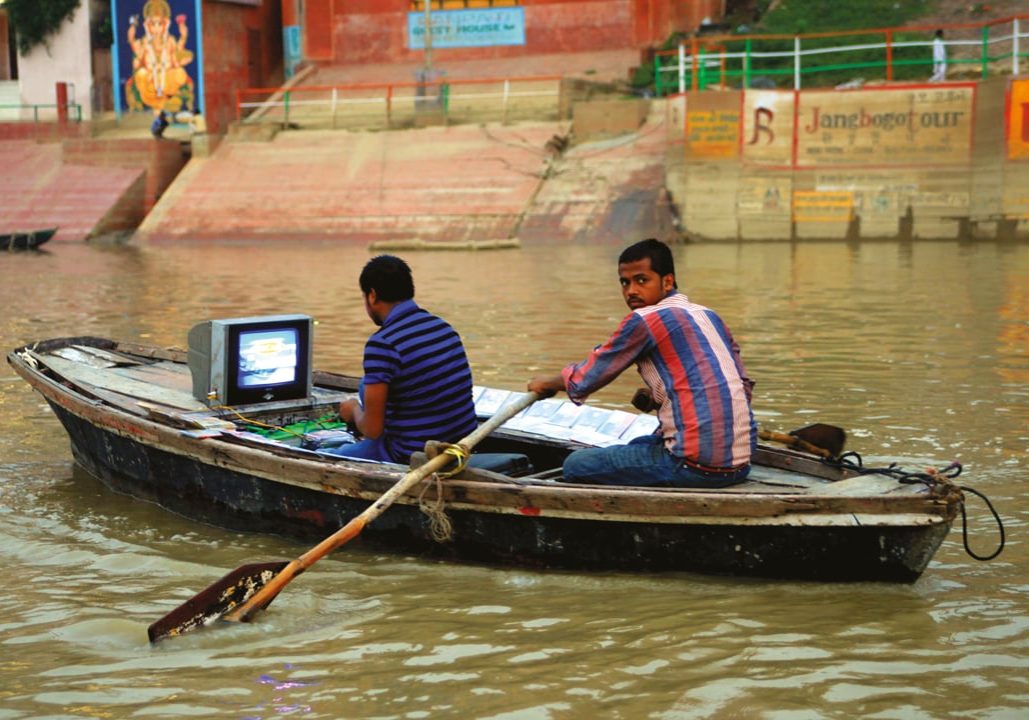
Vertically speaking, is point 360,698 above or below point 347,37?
below

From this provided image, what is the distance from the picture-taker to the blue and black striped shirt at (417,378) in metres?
6.17

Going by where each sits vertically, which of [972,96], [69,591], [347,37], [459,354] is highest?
[347,37]

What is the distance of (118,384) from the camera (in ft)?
26.7

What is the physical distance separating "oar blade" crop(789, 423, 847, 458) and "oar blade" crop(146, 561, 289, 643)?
2451 mm

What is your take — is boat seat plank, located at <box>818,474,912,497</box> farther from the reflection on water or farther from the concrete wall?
the concrete wall

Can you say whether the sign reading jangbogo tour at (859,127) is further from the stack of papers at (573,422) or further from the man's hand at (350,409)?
the man's hand at (350,409)

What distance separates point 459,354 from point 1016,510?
2.78 m

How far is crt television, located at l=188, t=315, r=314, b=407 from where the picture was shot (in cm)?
725

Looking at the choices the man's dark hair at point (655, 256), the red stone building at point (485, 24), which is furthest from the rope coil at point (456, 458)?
the red stone building at point (485, 24)

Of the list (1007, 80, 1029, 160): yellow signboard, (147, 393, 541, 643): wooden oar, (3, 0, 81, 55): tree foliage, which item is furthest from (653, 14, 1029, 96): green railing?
(147, 393, 541, 643): wooden oar

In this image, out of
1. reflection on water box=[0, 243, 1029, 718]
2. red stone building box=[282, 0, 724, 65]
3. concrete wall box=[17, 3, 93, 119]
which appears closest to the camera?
reflection on water box=[0, 243, 1029, 718]

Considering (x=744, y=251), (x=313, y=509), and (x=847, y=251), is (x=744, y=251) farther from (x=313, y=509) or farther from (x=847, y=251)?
(x=313, y=509)

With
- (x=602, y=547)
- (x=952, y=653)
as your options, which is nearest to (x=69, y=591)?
(x=602, y=547)

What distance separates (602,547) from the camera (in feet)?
18.7
